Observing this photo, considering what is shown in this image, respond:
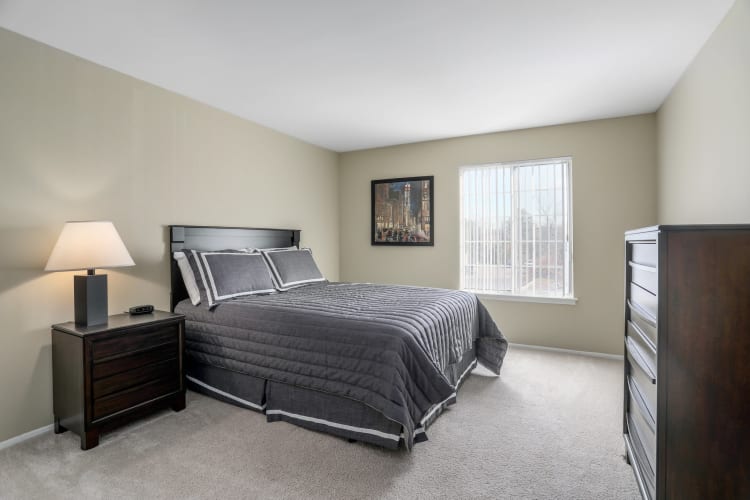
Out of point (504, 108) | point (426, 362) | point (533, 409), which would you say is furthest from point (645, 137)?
point (426, 362)

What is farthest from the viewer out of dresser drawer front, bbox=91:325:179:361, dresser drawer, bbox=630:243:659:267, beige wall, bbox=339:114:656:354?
beige wall, bbox=339:114:656:354

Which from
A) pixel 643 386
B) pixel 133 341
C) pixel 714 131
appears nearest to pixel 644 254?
pixel 643 386

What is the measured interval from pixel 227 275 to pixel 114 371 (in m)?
1.02

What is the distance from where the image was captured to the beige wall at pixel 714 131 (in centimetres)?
199

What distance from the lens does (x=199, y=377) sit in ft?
9.61

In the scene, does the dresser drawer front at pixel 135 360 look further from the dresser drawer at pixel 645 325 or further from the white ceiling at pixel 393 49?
the dresser drawer at pixel 645 325

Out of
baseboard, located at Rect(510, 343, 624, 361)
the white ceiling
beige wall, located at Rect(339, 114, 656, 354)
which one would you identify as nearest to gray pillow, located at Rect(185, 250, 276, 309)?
the white ceiling

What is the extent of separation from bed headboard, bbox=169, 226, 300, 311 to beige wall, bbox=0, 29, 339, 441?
0.08 metres

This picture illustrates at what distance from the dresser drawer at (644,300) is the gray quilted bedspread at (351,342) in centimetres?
108

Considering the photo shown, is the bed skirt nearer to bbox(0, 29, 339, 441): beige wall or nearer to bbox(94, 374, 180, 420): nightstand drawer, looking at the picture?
bbox(94, 374, 180, 420): nightstand drawer

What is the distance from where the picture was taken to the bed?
7.06 feet

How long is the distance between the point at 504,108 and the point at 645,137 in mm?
1496

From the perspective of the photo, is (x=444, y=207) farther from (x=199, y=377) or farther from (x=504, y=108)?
(x=199, y=377)

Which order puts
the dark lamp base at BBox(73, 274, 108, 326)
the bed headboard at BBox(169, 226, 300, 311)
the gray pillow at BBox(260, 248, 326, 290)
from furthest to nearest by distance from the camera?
1. the gray pillow at BBox(260, 248, 326, 290)
2. the bed headboard at BBox(169, 226, 300, 311)
3. the dark lamp base at BBox(73, 274, 108, 326)
